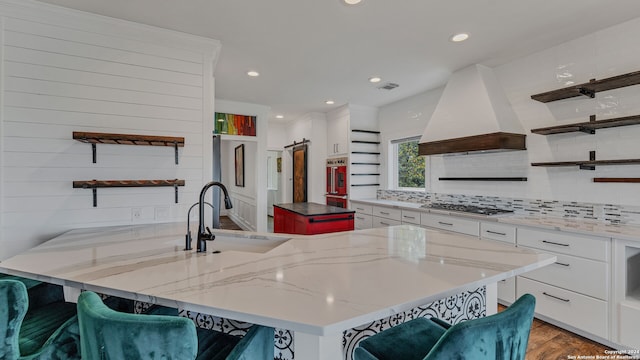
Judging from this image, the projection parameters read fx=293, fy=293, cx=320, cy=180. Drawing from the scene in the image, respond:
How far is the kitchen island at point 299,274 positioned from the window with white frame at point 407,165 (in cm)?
300

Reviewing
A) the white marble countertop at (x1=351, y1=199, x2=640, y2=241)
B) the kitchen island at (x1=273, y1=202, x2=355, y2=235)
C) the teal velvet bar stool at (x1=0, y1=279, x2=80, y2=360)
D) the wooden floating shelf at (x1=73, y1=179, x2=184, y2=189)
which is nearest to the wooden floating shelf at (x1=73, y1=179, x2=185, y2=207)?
the wooden floating shelf at (x1=73, y1=179, x2=184, y2=189)

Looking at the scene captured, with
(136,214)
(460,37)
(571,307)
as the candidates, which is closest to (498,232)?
(571,307)

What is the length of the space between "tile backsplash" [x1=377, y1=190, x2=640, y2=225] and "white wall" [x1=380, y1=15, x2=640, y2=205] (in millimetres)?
56

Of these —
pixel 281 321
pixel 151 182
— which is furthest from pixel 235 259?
pixel 151 182

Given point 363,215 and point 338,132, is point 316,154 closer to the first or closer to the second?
point 338,132

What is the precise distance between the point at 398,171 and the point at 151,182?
3.96 metres

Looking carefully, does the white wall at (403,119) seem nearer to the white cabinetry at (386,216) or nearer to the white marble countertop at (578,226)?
the white cabinetry at (386,216)

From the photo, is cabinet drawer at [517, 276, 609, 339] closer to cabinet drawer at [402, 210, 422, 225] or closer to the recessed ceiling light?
cabinet drawer at [402, 210, 422, 225]

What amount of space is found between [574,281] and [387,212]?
7.34 feet

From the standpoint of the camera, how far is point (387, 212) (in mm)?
4289

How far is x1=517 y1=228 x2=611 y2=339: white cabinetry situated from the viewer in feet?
7.19

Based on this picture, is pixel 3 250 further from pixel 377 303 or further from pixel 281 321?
pixel 377 303

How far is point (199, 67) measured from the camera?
271cm

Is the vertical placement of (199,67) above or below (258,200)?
above
